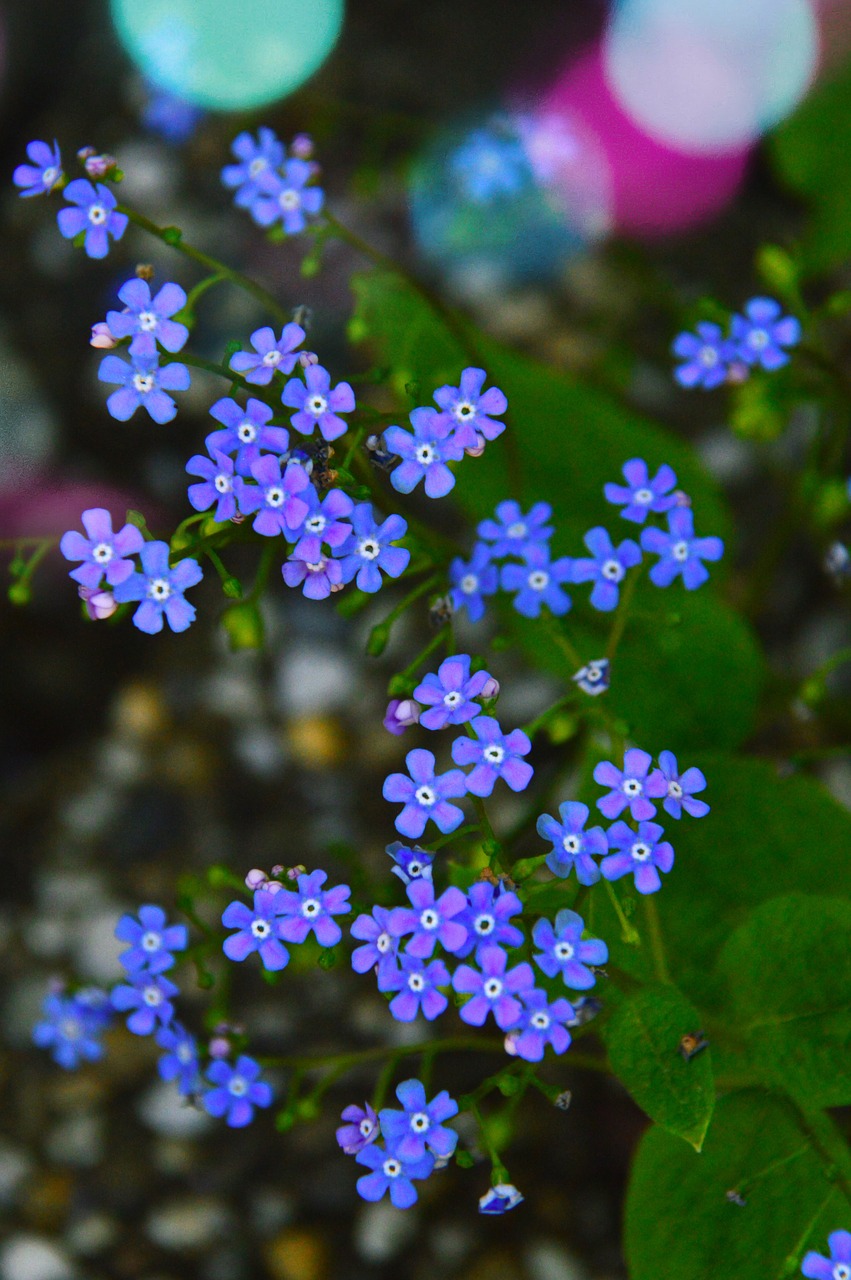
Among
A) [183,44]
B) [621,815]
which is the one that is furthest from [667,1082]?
[183,44]

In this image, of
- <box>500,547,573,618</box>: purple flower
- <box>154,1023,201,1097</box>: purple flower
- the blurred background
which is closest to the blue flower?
<box>154,1023,201,1097</box>: purple flower

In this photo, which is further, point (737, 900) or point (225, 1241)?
point (225, 1241)

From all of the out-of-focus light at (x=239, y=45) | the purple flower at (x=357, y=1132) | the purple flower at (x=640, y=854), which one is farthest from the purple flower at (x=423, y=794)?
the out-of-focus light at (x=239, y=45)

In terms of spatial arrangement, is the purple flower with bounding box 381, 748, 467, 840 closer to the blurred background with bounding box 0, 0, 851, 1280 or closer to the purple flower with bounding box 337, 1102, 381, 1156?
the purple flower with bounding box 337, 1102, 381, 1156

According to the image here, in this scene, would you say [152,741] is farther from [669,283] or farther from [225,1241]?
[669,283]

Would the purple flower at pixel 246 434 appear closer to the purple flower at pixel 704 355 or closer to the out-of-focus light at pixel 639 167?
the purple flower at pixel 704 355
